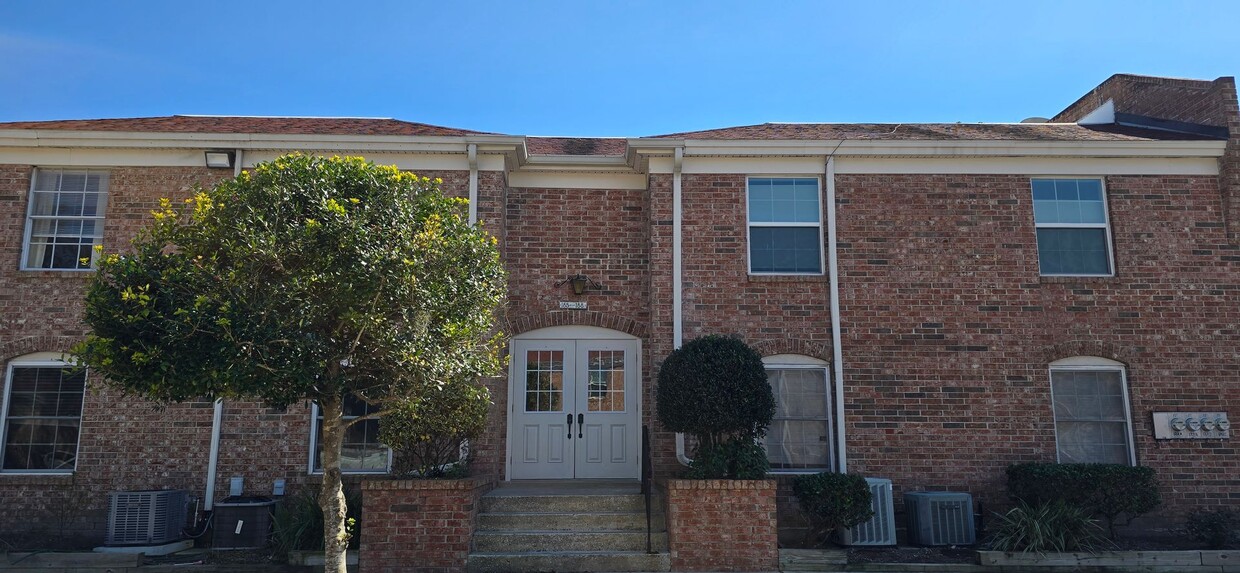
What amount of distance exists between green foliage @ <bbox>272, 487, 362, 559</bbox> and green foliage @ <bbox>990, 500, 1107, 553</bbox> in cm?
736

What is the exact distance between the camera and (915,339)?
11.4 m

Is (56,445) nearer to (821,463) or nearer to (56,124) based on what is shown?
(56,124)

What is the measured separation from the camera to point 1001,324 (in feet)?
37.6

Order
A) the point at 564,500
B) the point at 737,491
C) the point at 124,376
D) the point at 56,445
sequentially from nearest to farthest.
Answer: the point at 124,376
the point at 737,491
the point at 564,500
the point at 56,445

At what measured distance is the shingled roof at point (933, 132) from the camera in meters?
12.3

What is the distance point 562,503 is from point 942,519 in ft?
15.0

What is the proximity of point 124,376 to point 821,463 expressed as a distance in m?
8.14

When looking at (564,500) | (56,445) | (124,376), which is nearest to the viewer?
(124,376)

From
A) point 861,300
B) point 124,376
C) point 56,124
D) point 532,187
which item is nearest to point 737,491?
point 861,300

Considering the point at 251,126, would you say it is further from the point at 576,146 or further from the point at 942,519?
the point at 942,519

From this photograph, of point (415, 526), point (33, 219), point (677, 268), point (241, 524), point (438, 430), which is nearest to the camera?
point (415, 526)

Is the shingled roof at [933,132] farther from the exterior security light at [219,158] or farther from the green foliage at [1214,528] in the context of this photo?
the exterior security light at [219,158]

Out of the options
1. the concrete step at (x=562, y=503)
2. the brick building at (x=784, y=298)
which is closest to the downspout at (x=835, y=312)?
the brick building at (x=784, y=298)

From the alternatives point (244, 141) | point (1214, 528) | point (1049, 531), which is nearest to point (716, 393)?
point (1049, 531)
